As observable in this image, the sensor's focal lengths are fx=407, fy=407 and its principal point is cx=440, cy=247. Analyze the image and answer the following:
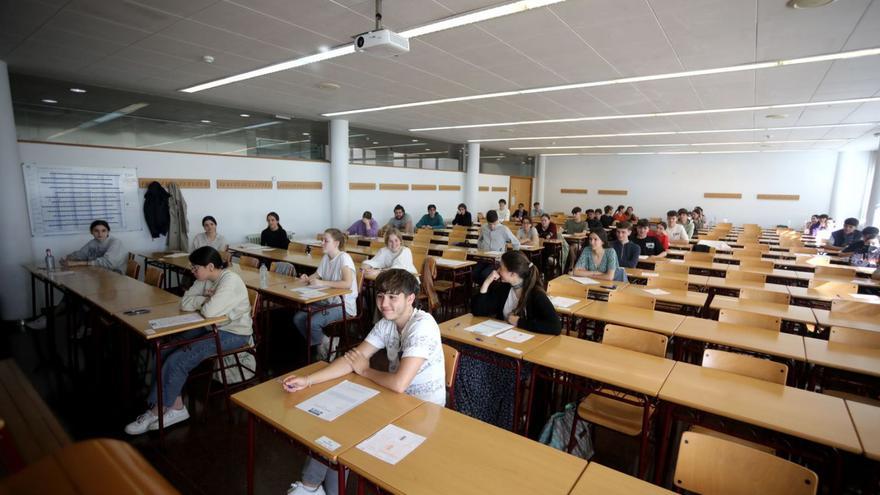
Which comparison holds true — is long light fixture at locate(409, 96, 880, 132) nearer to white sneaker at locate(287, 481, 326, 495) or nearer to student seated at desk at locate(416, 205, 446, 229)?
student seated at desk at locate(416, 205, 446, 229)

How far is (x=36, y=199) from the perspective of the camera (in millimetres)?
5973

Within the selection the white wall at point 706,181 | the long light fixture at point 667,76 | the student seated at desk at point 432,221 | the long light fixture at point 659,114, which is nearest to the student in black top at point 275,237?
the long light fixture at point 667,76

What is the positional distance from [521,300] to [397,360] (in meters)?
1.35

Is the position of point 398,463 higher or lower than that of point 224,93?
lower

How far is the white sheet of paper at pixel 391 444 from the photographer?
168 cm

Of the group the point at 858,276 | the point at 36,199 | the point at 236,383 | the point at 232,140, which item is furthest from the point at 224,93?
the point at 858,276

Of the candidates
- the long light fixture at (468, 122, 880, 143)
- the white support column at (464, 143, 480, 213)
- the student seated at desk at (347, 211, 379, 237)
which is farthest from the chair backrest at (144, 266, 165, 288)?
the white support column at (464, 143, 480, 213)

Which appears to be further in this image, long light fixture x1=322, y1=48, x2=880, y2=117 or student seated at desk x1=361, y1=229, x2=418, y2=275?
student seated at desk x1=361, y1=229, x2=418, y2=275

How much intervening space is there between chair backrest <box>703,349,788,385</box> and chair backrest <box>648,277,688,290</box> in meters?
2.32

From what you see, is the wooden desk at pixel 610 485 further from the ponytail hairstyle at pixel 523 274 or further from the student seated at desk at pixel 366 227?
the student seated at desk at pixel 366 227

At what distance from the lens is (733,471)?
5.57 ft

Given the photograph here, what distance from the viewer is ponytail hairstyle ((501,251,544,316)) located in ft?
10.6

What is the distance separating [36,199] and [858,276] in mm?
12134

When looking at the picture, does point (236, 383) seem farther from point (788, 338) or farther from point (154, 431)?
point (788, 338)
